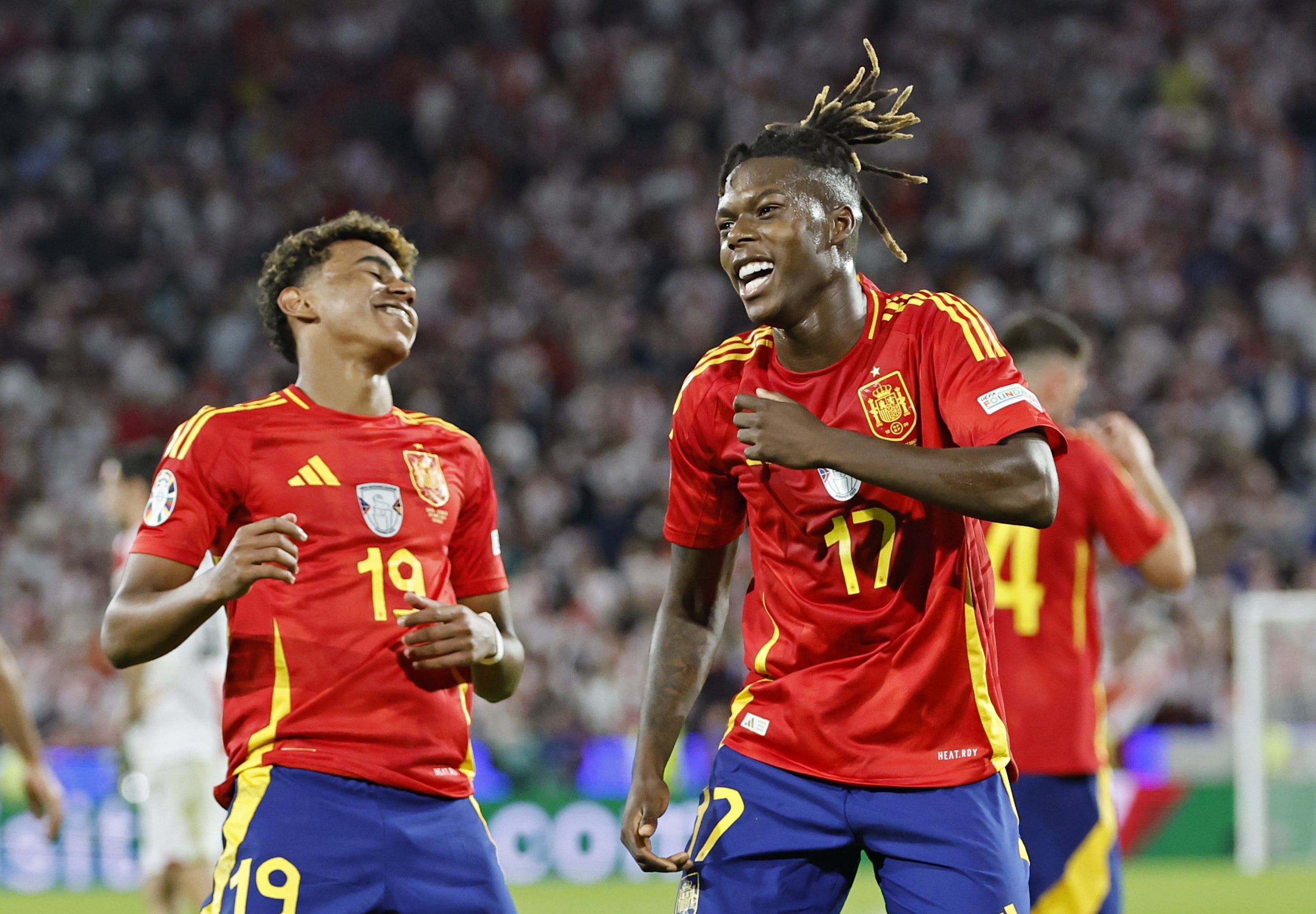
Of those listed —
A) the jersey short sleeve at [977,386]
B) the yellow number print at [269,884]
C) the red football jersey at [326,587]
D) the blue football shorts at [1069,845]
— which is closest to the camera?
the jersey short sleeve at [977,386]

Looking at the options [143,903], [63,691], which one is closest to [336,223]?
[143,903]

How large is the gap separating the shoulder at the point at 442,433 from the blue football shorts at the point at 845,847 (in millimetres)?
1277

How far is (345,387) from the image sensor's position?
436 cm

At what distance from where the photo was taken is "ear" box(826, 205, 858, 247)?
3703 millimetres

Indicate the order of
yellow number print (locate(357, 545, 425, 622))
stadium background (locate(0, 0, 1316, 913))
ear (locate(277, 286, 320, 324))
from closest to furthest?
yellow number print (locate(357, 545, 425, 622)), ear (locate(277, 286, 320, 324)), stadium background (locate(0, 0, 1316, 913))

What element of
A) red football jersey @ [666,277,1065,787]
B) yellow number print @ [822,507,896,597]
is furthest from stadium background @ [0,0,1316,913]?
yellow number print @ [822,507,896,597]

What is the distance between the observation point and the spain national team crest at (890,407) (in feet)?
11.7

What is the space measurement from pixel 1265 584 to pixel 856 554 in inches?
442

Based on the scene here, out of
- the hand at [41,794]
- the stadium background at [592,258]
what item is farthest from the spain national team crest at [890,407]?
the stadium background at [592,258]

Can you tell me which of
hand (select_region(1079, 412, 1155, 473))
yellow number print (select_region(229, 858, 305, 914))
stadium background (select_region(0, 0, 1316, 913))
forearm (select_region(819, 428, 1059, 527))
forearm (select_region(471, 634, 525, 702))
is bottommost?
yellow number print (select_region(229, 858, 305, 914))

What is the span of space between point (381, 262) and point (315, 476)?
28.7 inches

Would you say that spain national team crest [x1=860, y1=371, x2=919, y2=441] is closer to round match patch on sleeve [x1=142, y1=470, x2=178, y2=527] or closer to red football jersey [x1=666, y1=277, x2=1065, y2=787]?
red football jersey [x1=666, y1=277, x2=1065, y2=787]

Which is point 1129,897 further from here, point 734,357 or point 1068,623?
point 734,357

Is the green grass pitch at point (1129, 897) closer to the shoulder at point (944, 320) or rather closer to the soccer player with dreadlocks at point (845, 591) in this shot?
the soccer player with dreadlocks at point (845, 591)
